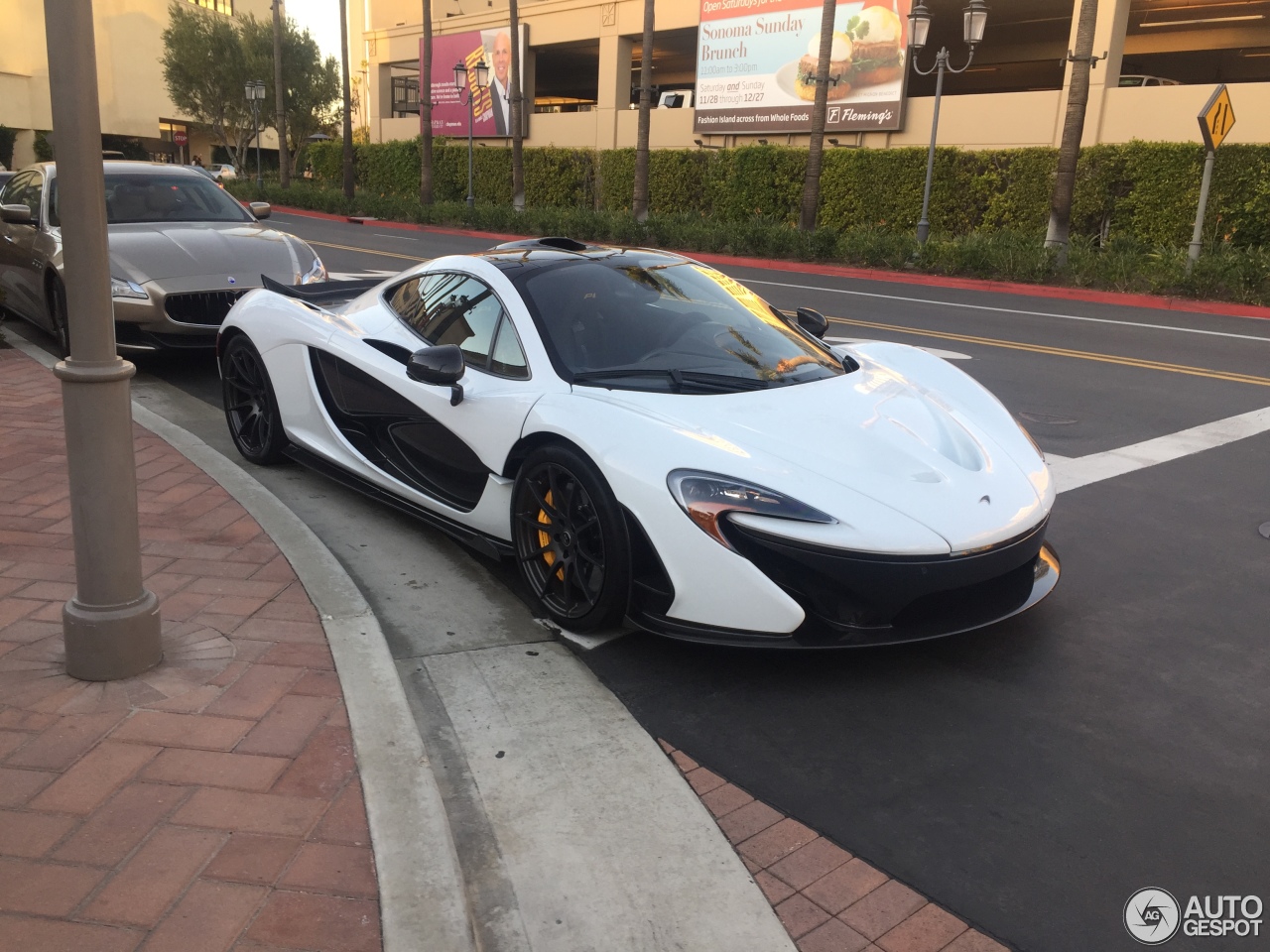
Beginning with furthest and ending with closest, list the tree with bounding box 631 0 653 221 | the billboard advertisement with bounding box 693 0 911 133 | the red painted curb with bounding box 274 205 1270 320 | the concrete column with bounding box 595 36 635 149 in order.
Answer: the concrete column with bounding box 595 36 635 149
the billboard advertisement with bounding box 693 0 911 133
the tree with bounding box 631 0 653 221
the red painted curb with bounding box 274 205 1270 320

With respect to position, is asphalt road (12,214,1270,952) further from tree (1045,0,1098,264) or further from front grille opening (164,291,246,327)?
tree (1045,0,1098,264)

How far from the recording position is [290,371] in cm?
555

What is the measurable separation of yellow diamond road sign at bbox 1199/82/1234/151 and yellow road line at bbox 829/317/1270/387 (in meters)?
6.87

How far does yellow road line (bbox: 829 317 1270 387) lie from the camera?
30.2ft

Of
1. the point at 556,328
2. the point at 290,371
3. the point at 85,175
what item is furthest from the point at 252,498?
the point at 85,175

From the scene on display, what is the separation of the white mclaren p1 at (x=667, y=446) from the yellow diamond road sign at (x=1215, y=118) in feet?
42.0

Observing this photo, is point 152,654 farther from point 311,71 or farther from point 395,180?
point 311,71

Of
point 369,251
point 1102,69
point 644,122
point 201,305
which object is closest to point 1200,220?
point 1102,69

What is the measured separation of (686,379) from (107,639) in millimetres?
2158

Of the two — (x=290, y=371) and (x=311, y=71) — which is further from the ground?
(x=311, y=71)

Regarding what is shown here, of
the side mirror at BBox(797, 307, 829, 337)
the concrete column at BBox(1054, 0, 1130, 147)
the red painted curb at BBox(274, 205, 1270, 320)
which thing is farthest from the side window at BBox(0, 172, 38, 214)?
the concrete column at BBox(1054, 0, 1130, 147)

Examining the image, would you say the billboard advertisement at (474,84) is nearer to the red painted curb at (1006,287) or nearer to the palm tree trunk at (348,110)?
the palm tree trunk at (348,110)

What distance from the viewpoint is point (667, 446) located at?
367 cm

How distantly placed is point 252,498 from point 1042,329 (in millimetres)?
9501
